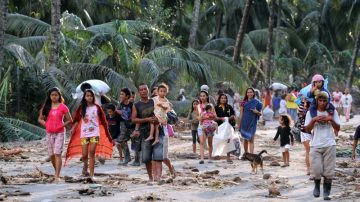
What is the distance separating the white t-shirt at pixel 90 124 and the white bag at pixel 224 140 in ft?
15.1

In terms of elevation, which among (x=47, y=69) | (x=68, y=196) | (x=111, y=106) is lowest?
(x=68, y=196)

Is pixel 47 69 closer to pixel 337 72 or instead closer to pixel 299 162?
pixel 299 162

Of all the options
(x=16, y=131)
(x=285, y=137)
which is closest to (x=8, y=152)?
(x=16, y=131)

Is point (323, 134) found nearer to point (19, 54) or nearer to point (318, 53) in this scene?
point (19, 54)

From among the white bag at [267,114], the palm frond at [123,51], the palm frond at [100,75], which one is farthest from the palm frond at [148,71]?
the white bag at [267,114]

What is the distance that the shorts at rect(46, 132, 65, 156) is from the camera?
11.9 m

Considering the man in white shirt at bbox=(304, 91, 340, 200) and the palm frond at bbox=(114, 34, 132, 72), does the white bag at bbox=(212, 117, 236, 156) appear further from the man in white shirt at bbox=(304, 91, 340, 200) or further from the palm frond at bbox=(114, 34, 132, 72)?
the palm frond at bbox=(114, 34, 132, 72)

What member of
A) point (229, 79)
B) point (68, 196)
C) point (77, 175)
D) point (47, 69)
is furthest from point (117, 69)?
point (68, 196)

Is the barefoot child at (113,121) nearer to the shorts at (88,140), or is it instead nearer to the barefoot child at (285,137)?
the shorts at (88,140)

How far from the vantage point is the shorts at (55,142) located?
11.9 m

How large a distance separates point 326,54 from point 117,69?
3460cm

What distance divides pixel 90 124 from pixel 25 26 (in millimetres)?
14927

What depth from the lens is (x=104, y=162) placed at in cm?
1510

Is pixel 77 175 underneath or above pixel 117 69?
underneath
